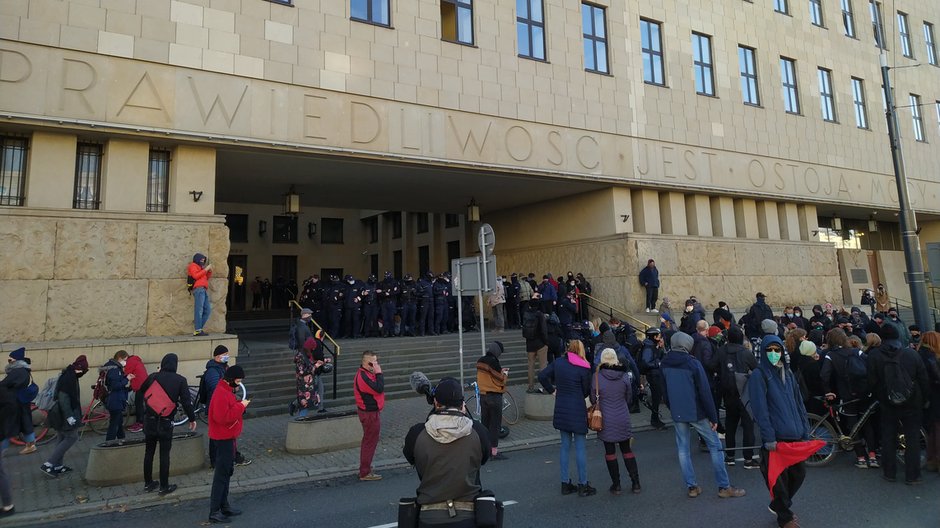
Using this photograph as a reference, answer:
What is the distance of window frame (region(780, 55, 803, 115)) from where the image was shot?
74.6 feet

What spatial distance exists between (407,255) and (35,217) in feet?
71.7

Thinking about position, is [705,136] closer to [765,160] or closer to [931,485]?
[765,160]

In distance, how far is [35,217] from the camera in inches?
413

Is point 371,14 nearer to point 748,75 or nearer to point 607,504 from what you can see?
point 607,504

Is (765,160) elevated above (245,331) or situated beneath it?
elevated above

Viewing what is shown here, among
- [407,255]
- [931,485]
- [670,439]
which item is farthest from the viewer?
[407,255]

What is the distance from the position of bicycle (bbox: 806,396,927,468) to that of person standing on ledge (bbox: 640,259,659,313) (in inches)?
384

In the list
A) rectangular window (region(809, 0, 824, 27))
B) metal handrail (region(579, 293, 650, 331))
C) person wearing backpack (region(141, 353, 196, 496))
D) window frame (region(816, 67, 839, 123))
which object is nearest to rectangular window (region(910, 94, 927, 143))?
window frame (region(816, 67, 839, 123))

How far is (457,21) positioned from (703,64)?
1037 centimetres

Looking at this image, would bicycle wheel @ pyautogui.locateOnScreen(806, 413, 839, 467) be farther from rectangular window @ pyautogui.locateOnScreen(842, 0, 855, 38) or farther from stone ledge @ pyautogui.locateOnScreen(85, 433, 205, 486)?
rectangular window @ pyautogui.locateOnScreen(842, 0, 855, 38)

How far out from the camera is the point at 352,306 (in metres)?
15.3

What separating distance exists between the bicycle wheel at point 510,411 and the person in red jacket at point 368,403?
11.1ft

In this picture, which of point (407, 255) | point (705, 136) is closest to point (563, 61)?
point (705, 136)

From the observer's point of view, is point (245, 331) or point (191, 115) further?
point (245, 331)
